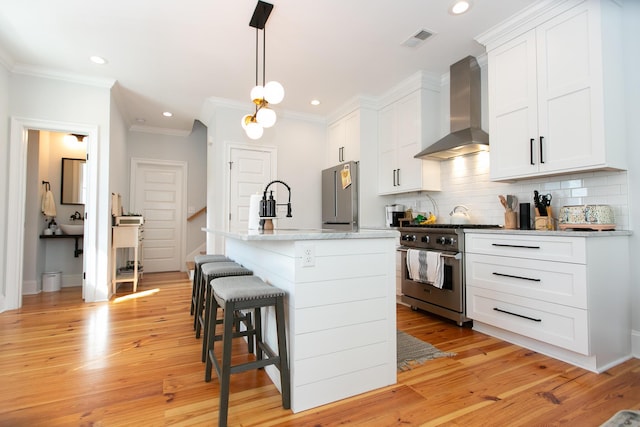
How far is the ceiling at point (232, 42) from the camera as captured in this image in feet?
8.30

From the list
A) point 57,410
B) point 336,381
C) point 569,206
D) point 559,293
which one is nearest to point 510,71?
point 569,206

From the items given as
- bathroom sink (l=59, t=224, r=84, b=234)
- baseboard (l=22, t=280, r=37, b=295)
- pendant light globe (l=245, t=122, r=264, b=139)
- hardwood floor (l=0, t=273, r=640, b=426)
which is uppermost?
pendant light globe (l=245, t=122, r=264, b=139)

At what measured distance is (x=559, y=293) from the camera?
84.5 inches

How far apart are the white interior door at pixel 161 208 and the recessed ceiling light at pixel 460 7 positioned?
17.2ft

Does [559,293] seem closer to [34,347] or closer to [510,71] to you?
[510,71]

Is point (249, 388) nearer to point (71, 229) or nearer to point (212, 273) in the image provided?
point (212, 273)

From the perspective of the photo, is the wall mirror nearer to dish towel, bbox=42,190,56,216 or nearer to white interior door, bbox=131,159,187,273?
dish towel, bbox=42,190,56,216

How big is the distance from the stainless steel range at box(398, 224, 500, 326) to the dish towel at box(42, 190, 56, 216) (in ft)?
15.8

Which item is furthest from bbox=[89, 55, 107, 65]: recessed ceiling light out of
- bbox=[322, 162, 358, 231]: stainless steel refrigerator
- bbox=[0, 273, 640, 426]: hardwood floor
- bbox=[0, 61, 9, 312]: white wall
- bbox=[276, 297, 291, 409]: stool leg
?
bbox=[276, 297, 291, 409]: stool leg

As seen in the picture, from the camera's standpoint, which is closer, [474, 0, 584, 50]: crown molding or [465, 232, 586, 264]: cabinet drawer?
[465, 232, 586, 264]: cabinet drawer

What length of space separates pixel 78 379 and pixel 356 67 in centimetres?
371

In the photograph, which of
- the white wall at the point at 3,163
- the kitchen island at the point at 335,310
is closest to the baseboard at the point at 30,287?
the white wall at the point at 3,163

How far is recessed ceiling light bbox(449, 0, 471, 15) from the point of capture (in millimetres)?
2449

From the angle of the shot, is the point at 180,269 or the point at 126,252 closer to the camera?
the point at 126,252
